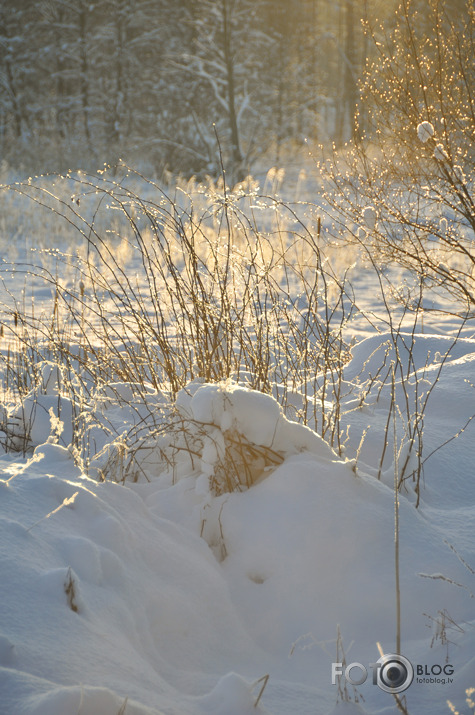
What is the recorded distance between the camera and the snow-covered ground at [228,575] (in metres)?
1.18

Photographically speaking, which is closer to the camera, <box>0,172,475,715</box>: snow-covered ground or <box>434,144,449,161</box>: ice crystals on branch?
<box>0,172,475,715</box>: snow-covered ground

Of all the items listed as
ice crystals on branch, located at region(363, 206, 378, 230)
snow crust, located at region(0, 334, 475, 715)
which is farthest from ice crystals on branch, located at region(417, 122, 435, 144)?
snow crust, located at region(0, 334, 475, 715)

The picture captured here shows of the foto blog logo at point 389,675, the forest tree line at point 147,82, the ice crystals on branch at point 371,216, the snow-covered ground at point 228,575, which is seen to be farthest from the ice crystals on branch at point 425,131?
the forest tree line at point 147,82

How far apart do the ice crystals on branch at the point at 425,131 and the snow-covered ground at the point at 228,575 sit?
173 centimetres

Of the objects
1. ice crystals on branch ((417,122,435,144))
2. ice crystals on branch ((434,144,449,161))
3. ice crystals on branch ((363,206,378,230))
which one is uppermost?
ice crystals on branch ((417,122,435,144))

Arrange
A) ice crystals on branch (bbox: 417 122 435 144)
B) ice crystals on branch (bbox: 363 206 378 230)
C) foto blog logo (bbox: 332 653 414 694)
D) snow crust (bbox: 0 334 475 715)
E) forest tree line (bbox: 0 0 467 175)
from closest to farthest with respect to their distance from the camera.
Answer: snow crust (bbox: 0 334 475 715)
foto blog logo (bbox: 332 653 414 694)
ice crystals on branch (bbox: 417 122 435 144)
ice crystals on branch (bbox: 363 206 378 230)
forest tree line (bbox: 0 0 467 175)

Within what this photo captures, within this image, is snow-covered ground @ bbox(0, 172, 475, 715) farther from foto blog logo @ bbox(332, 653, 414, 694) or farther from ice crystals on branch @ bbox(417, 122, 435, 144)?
A: ice crystals on branch @ bbox(417, 122, 435, 144)

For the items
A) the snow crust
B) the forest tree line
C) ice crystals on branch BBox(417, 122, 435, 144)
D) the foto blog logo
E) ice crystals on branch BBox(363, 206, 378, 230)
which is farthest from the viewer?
the forest tree line

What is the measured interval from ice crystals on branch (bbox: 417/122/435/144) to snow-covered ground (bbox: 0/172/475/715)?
5.69ft

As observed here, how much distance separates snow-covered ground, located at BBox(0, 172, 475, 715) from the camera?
1182 mm

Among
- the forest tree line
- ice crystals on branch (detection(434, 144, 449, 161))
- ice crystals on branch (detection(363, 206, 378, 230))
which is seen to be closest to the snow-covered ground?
ice crystals on branch (detection(434, 144, 449, 161))

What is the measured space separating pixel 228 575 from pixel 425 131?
2499mm

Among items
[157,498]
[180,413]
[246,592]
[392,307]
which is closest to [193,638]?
[246,592]

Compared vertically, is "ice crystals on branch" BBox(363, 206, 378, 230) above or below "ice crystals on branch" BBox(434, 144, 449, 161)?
below
